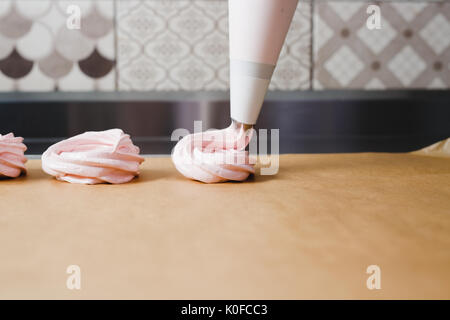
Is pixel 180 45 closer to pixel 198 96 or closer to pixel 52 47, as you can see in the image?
pixel 198 96

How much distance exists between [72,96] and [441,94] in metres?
1.54

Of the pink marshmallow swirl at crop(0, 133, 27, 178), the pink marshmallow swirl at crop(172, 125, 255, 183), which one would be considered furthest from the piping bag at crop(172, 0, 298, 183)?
the pink marshmallow swirl at crop(0, 133, 27, 178)

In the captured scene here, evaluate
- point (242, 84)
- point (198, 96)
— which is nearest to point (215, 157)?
point (242, 84)

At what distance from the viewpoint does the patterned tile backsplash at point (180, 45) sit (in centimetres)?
157

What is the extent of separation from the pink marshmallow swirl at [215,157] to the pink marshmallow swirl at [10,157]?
305 mm

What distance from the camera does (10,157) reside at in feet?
2.48

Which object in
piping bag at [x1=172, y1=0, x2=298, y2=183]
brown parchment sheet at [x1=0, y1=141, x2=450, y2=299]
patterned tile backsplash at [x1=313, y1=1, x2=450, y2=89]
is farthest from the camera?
patterned tile backsplash at [x1=313, y1=1, x2=450, y2=89]

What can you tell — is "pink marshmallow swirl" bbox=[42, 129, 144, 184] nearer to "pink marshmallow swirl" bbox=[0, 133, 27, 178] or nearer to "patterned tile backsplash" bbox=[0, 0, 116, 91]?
"pink marshmallow swirl" bbox=[0, 133, 27, 178]

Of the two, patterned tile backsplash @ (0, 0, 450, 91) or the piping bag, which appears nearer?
the piping bag

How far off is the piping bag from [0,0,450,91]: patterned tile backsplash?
2.97ft

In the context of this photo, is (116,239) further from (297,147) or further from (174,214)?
(297,147)

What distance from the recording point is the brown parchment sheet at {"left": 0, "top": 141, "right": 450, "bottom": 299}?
0.31m

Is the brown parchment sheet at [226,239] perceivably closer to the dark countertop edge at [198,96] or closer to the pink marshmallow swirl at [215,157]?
the pink marshmallow swirl at [215,157]

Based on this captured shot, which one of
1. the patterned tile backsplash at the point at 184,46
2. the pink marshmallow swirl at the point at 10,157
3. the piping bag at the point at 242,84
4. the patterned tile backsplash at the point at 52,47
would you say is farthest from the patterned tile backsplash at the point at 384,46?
the pink marshmallow swirl at the point at 10,157
